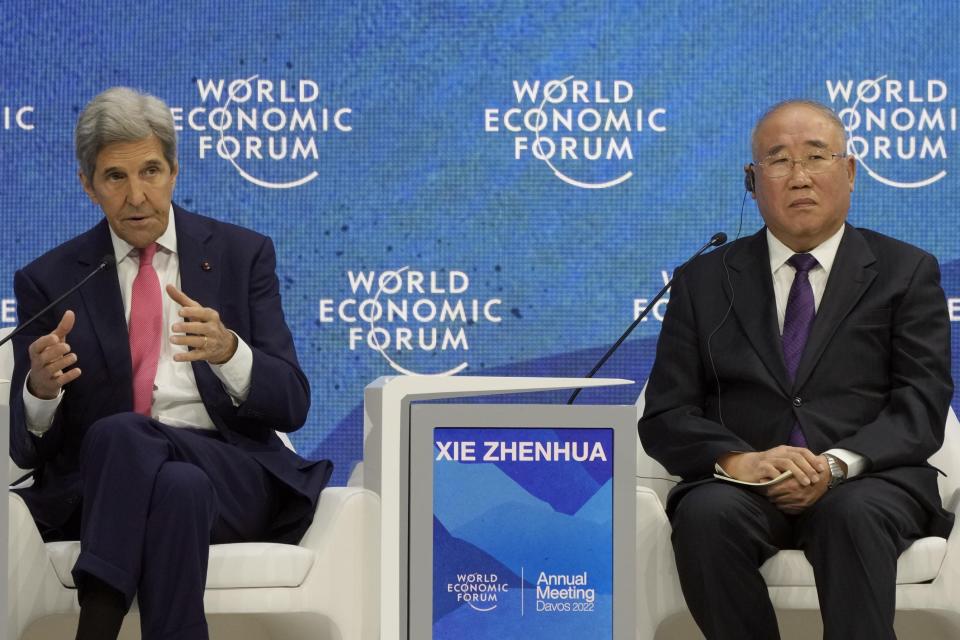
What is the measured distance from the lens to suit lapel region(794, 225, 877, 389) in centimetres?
293

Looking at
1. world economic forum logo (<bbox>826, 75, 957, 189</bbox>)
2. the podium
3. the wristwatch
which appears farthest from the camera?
world economic forum logo (<bbox>826, 75, 957, 189</bbox>)

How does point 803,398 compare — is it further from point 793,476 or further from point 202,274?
point 202,274

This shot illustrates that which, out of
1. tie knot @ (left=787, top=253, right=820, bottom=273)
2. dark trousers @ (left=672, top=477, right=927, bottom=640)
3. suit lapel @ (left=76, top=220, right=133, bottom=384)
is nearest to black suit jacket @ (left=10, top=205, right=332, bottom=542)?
suit lapel @ (left=76, top=220, right=133, bottom=384)

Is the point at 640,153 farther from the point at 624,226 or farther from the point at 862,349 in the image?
the point at 862,349

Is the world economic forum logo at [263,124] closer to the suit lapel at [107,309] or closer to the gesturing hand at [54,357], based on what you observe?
the suit lapel at [107,309]

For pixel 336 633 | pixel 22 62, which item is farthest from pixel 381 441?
pixel 22 62

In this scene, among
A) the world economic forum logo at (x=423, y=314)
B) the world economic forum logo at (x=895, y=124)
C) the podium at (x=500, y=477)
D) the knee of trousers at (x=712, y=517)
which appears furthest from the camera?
the world economic forum logo at (x=423, y=314)

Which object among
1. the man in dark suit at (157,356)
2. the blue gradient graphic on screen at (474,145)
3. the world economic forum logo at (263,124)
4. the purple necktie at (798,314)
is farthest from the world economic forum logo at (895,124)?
the man in dark suit at (157,356)

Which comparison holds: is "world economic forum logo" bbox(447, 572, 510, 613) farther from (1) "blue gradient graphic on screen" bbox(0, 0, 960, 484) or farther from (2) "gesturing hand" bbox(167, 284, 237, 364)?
(1) "blue gradient graphic on screen" bbox(0, 0, 960, 484)

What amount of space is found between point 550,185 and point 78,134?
157cm

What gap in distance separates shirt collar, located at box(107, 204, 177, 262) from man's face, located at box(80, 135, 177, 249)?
0.04m

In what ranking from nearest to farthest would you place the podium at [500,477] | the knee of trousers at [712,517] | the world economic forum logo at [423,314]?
the podium at [500,477], the knee of trousers at [712,517], the world economic forum logo at [423,314]

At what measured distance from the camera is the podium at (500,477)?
7.59 ft

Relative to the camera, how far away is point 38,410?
2807 mm
